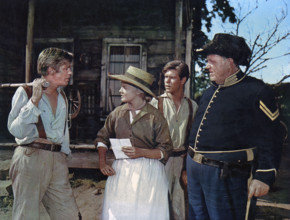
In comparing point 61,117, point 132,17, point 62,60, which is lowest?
point 61,117

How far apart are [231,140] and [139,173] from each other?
2.95 feet

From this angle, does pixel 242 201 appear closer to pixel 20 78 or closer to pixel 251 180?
pixel 251 180

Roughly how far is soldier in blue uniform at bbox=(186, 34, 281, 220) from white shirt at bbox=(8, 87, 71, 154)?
3.90 ft

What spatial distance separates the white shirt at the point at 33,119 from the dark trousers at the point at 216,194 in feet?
4.01

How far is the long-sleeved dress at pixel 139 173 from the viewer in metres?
2.57

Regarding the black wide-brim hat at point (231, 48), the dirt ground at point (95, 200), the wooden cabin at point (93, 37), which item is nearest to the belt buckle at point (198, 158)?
the black wide-brim hat at point (231, 48)

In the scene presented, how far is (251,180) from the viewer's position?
2238mm

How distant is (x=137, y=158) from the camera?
2.69 m

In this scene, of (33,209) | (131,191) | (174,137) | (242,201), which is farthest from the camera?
(174,137)

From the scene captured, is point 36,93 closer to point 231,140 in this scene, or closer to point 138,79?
point 138,79

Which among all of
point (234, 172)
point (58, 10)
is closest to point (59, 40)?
point (58, 10)

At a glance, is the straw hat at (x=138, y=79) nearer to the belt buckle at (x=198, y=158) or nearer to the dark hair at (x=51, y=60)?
the dark hair at (x=51, y=60)

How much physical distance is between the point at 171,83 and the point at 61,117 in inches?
48.0

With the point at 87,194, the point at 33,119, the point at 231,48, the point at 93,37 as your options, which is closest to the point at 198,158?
the point at 231,48
